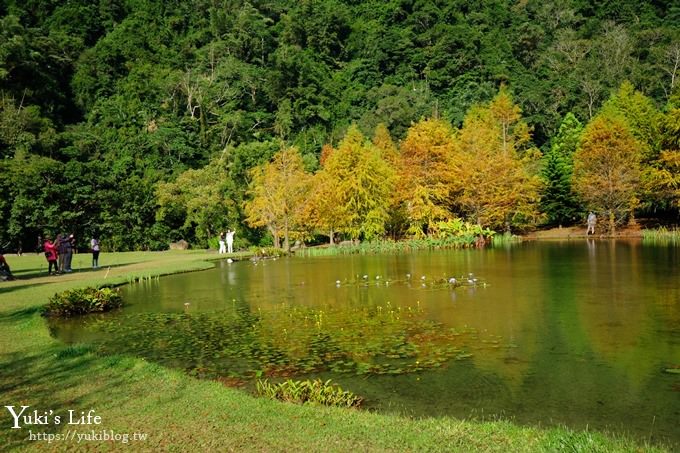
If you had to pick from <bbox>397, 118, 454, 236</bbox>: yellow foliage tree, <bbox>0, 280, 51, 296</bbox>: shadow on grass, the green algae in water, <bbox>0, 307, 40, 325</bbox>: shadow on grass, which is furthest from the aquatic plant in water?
<bbox>397, 118, 454, 236</bbox>: yellow foliage tree

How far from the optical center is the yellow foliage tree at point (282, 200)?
41938mm

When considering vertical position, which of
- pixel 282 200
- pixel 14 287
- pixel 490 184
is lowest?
pixel 14 287

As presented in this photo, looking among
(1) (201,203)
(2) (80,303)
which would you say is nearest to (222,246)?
(1) (201,203)

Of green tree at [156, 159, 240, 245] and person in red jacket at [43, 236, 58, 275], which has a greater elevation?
green tree at [156, 159, 240, 245]

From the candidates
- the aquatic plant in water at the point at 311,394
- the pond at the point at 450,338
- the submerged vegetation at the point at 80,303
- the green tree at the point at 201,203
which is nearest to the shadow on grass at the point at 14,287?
the pond at the point at 450,338

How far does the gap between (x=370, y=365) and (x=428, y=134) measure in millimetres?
38680

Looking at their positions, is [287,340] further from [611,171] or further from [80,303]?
[611,171]

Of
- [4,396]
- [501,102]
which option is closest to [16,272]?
[4,396]

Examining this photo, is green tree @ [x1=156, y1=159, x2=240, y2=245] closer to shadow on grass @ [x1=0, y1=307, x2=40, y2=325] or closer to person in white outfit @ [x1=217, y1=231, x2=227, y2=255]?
person in white outfit @ [x1=217, y1=231, x2=227, y2=255]

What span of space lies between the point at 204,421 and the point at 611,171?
47.8m

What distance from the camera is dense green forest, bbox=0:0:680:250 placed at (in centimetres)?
4562

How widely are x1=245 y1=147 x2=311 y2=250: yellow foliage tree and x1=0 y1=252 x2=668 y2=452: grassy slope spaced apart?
32414mm

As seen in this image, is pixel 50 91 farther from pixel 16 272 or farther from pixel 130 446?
pixel 130 446

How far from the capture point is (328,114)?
8356 centimetres
